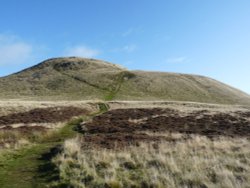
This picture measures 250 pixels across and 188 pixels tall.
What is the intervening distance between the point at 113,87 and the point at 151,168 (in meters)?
87.6

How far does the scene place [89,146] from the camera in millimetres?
18344

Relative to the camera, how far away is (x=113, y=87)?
10000 centimetres

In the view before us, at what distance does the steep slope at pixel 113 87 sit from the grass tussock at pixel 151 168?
63.9 metres

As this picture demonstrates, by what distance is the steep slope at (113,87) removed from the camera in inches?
3556

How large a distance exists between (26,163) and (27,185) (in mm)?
3708

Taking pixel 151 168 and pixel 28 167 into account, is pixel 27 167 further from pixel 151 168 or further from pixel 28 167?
pixel 151 168

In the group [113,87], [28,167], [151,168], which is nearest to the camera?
[151,168]

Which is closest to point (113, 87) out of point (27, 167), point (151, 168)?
point (27, 167)

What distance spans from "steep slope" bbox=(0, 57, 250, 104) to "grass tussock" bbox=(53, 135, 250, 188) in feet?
210

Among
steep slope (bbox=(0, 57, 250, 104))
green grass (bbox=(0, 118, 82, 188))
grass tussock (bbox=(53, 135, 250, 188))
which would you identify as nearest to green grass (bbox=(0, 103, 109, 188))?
green grass (bbox=(0, 118, 82, 188))

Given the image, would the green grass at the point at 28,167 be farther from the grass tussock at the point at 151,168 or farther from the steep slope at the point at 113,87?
the steep slope at the point at 113,87

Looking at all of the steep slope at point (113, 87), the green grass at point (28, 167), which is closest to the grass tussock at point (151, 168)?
the green grass at point (28, 167)

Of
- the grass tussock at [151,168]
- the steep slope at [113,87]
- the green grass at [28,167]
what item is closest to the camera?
the grass tussock at [151,168]

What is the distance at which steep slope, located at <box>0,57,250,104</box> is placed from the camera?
9031cm
